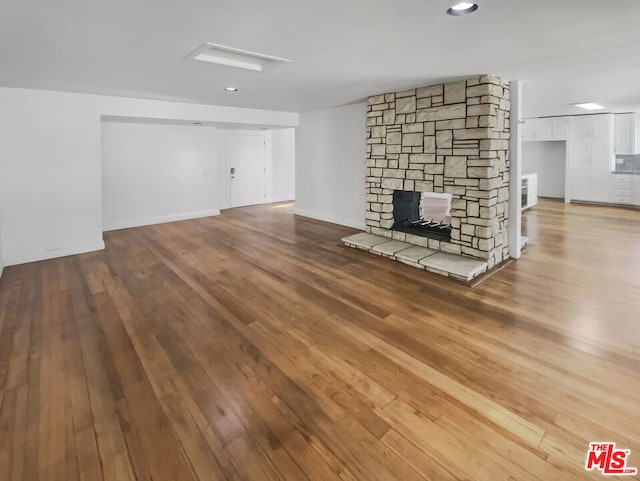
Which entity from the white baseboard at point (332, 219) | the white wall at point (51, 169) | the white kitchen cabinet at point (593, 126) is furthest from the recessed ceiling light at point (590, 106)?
the white wall at point (51, 169)

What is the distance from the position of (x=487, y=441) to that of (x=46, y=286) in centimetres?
477

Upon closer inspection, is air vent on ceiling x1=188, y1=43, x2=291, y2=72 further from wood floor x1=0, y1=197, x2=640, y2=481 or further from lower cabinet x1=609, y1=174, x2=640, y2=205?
lower cabinet x1=609, y1=174, x2=640, y2=205

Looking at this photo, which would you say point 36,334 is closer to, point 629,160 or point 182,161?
point 182,161

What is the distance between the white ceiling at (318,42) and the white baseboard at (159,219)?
3.05 m

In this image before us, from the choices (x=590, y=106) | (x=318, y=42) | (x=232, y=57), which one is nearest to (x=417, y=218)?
(x=318, y=42)

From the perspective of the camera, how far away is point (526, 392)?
7.00ft

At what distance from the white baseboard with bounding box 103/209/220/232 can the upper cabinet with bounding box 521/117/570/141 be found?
8.97 meters

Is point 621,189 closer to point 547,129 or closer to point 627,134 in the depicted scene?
point 627,134

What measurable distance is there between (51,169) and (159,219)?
2786 mm

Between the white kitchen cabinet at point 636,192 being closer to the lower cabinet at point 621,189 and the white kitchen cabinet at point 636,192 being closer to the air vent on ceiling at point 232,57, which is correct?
the lower cabinet at point 621,189

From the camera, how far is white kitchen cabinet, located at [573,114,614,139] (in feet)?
27.9

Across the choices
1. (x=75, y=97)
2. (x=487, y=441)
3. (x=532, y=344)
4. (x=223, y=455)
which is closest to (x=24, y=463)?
(x=223, y=455)

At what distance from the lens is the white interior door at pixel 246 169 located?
9523 millimetres

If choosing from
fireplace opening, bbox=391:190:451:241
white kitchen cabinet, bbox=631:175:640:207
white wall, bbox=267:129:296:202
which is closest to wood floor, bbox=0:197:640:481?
fireplace opening, bbox=391:190:451:241
